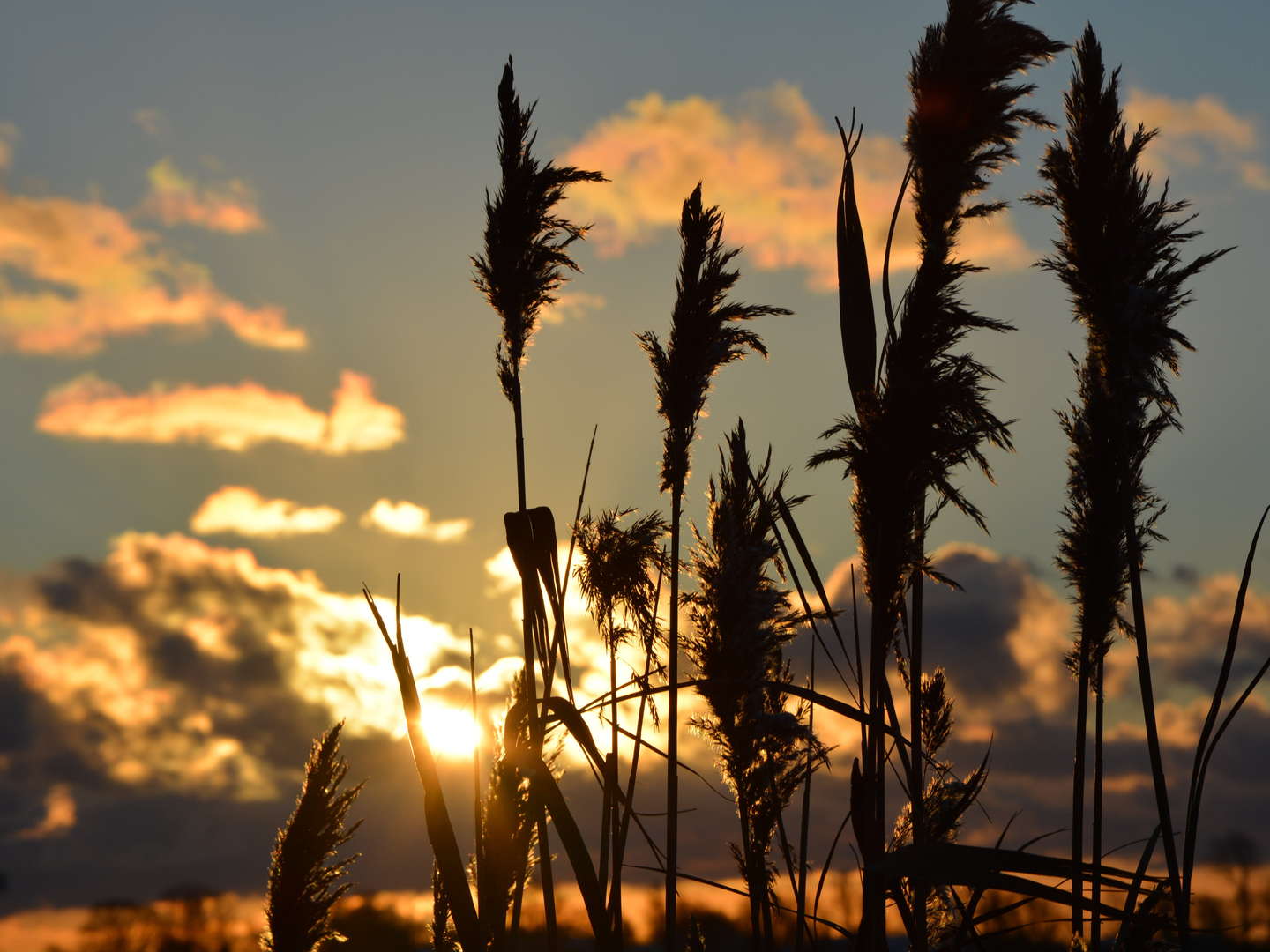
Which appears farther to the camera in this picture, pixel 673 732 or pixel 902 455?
pixel 673 732

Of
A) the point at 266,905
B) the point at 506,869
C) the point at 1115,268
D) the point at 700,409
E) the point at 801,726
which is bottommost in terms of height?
the point at 266,905

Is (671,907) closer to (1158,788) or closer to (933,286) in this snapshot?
(1158,788)

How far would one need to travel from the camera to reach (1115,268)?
4.17 m

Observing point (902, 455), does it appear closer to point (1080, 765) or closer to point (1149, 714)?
point (1149, 714)

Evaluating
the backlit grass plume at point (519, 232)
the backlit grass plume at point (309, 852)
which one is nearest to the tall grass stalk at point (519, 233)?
the backlit grass plume at point (519, 232)

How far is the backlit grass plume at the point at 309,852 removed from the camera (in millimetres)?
4094

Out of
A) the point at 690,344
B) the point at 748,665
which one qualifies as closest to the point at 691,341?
the point at 690,344

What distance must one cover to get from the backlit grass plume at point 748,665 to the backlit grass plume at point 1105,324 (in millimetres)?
1242

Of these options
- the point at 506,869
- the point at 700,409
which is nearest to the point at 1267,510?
the point at 506,869

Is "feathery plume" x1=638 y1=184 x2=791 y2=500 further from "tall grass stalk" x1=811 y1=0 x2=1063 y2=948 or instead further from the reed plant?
"tall grass stalk" x1=811 y1=0 x2=1063 y2=948

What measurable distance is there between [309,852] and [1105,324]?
3646 millimetres

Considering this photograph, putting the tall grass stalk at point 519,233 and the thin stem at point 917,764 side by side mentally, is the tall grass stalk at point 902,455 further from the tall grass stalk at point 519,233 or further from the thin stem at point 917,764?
the tall grass stalk at point 519,233

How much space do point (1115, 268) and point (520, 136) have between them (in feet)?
7.91

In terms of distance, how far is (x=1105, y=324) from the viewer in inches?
164
